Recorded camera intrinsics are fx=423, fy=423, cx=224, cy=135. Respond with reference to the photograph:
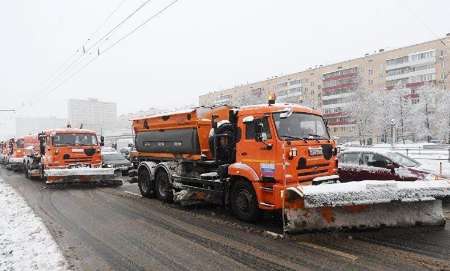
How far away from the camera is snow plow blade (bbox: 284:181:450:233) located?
744 cm

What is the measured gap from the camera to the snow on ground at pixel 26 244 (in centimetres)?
650

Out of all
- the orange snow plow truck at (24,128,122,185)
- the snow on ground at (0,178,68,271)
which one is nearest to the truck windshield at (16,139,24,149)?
the orange snow plow truck at (24,128,122,185)

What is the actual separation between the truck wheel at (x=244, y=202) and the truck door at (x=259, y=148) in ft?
1.67

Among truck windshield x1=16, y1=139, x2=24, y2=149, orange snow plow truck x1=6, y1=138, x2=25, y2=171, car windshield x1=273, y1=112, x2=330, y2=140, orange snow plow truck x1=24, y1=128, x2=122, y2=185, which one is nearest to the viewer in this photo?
car windshield x1=273, y1=112, x2=330, y2=140

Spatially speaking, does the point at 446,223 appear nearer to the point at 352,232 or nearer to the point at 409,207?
the point at 409,207

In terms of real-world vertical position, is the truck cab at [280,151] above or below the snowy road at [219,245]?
above

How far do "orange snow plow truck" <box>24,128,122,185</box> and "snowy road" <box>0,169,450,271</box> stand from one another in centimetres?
649

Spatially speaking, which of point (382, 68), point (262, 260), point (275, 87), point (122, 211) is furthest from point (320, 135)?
point (275, 87)

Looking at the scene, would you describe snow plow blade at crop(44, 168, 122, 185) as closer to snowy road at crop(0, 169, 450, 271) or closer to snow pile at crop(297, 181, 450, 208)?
snowy road at crop(0, 169, 450, 271)

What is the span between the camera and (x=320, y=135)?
942 centimetres

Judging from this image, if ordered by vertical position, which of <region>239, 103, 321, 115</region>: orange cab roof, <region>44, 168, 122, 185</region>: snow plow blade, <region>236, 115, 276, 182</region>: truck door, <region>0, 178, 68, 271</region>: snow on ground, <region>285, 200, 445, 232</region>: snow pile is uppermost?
<region>239, 103, 321, 115</region>: orange cab roof

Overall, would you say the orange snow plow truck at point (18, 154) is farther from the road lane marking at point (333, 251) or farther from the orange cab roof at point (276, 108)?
the road lane marking at point (333, 251)

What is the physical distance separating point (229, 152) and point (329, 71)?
74857 mm

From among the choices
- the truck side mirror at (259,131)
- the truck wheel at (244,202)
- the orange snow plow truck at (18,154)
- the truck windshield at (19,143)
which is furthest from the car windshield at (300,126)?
the truck windshield at (19,143)
